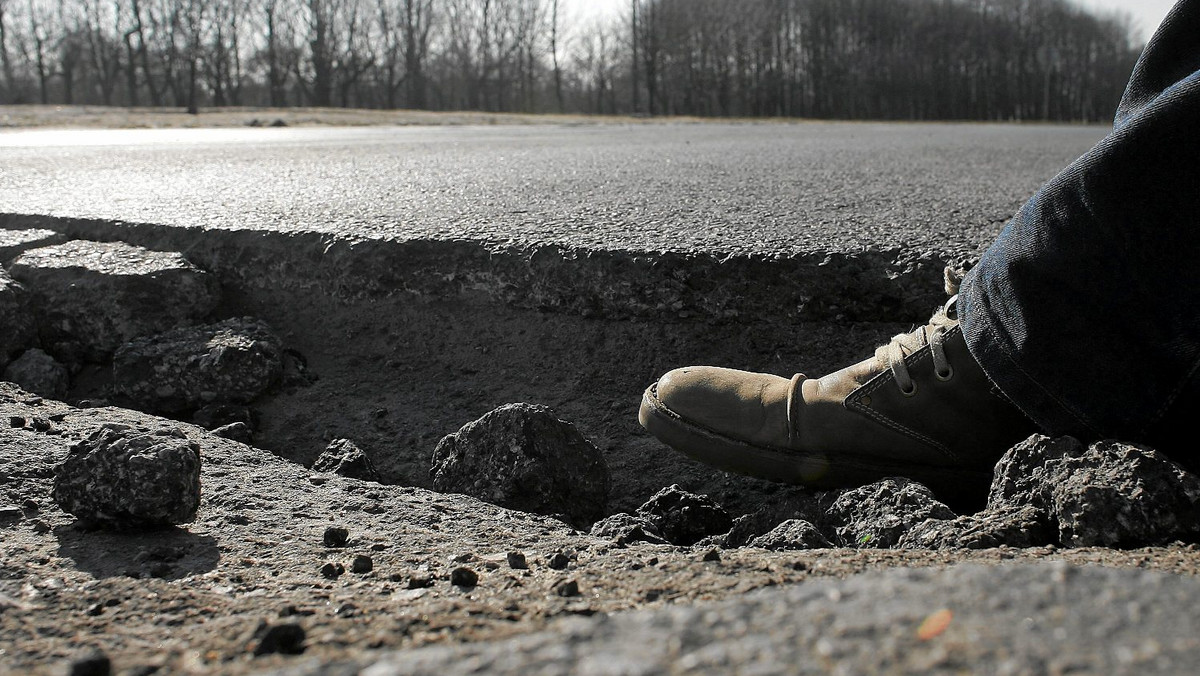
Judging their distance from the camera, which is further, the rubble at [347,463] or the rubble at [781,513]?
the rubble at [347,463]

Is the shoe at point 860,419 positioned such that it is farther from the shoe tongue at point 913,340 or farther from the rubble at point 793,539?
the rubble at point 793,539

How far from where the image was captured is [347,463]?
68.6 inches

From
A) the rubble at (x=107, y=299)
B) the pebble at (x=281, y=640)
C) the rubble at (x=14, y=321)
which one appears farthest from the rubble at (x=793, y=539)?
the rubble at (x=14, y=321)

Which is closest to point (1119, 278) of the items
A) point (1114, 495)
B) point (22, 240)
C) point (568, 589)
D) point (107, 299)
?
point (1114, 495)

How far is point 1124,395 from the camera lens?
132 cm

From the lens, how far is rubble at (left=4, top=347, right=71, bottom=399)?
6.83 feet

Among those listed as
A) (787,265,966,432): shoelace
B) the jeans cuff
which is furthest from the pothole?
the jeans cuff

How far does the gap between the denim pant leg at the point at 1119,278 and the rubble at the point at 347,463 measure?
3.90 ft

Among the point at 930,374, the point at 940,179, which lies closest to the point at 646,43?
the point at 940,179

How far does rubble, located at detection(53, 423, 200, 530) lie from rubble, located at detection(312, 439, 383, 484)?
1.22 ft

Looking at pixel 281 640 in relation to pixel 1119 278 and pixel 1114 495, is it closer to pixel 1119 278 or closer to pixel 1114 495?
pixel 1114 495

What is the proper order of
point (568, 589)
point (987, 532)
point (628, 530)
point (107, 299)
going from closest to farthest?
point (568, 589)
point (987, 532)
point (628, 530)
point (107, 299)

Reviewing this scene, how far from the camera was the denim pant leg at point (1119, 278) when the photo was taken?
126cm

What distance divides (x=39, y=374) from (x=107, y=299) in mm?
258
